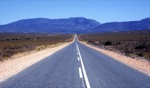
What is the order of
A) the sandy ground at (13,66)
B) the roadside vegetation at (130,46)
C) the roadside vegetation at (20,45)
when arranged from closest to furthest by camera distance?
the sandy ground at (13,66) < the roadside vegetation at (130,46) < the roadside vegetation at (20,45)

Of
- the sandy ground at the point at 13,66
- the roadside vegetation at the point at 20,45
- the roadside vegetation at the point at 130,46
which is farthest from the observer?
the roadside vegetation at the point at 20,45

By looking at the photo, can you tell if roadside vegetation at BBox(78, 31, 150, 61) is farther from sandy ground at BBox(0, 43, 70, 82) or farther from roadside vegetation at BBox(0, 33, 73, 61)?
roadside vegetation at BBox(0, 33, 73, 61)

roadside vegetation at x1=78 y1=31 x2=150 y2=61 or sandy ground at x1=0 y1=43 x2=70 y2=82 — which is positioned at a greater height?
sandy ground at x1=0 y1=43 x2=70 y2=82

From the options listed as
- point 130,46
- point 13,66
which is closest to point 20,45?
point 130,46

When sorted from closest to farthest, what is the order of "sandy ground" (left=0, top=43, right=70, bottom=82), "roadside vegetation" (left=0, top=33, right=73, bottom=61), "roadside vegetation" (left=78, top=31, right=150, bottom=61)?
"sandy ground" (left=0, top=43, right=70, bottom=82)
"roadside vegetation" (left=78, top=31, right=150, bottom=61)
"roadside vegetation" (left=0, top=33, right=73, bottom=61)

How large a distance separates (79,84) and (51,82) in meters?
1.14

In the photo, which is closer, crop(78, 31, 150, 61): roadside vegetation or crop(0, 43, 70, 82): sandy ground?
crop(0, 43, 70, 82): sandy ground

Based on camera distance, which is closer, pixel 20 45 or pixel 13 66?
pixel 13 66

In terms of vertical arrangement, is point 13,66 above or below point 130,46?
above

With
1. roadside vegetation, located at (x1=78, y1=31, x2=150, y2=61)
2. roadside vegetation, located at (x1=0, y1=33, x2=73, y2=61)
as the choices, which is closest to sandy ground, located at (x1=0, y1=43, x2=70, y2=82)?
roadside vegetation, located at (x1=0, y1=33, x2=73, y2=61)

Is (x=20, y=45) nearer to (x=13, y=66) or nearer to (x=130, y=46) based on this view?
(x=130, y=46)

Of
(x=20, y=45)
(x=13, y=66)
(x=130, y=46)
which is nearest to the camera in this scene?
(x=13, y=66)

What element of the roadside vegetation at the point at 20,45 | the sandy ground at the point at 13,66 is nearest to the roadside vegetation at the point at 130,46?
the sandy ground at the point at 13,66

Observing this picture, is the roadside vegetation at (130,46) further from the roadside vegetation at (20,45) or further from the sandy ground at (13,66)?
the roadside vegetation at (20,45)
